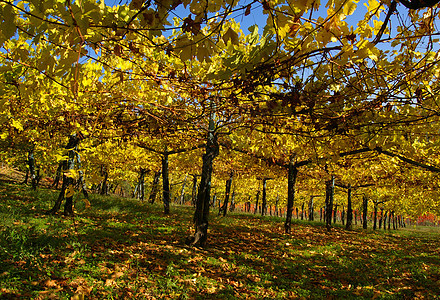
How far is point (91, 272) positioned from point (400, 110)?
5.62 meters

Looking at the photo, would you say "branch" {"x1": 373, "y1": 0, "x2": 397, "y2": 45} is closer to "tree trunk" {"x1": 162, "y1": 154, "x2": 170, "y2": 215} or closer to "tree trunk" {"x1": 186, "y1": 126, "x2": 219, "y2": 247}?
"tree trunk" {"x1": 186, "y1": 126, "x2": 219, "y2": 247}

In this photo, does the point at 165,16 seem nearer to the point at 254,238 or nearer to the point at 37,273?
the point at 37,273

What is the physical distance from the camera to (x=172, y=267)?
466 centimetres

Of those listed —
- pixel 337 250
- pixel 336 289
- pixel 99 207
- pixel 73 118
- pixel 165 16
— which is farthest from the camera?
pixel 99 207

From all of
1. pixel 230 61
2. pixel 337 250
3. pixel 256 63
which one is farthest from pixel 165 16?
pixel 337 250

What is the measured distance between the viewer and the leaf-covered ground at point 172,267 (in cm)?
363

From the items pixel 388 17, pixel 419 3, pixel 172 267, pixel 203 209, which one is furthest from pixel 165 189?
pixel 419 3

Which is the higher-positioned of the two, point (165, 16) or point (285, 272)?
point (165, 16)

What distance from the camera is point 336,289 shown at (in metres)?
4.85

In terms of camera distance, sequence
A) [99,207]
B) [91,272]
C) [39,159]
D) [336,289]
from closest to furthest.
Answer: [91,272] → [336,289] → [99,207] → [39,159]

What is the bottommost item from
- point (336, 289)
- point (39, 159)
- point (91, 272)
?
point (336, 289)

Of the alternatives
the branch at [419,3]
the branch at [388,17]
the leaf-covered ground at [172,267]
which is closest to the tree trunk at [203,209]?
the leaf-covered ground at [172,267]

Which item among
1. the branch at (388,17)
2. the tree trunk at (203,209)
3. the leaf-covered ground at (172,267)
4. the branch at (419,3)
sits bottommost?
the leaf-covered ground at (172,267)

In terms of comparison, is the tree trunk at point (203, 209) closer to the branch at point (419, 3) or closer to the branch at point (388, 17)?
the branch at point (388, 17)
